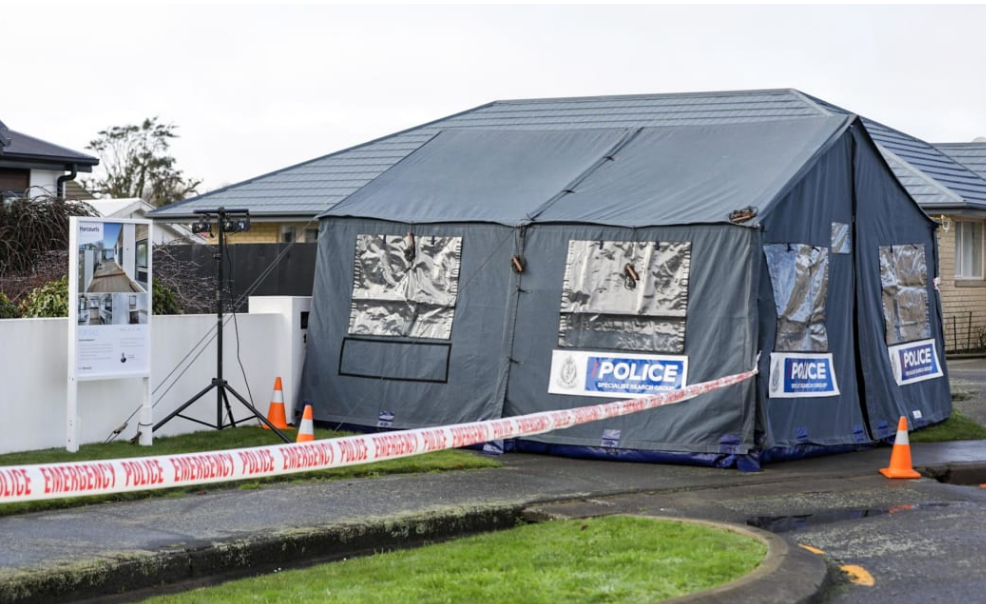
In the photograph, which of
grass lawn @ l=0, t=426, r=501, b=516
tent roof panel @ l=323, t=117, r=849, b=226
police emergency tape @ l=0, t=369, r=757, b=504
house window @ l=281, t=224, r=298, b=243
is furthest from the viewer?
house window @ l=281, t=224, r=298, b=243

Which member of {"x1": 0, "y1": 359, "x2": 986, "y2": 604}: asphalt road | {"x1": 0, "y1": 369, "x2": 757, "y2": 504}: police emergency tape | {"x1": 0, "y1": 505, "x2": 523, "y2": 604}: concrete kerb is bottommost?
{"x1": 0, "y1": 505, "x2": 523, "y2": 604}: concrete kerb

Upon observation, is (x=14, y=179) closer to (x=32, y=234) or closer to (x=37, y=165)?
(x=37, y=165)

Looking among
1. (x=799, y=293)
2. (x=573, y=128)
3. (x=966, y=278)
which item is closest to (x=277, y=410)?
(x=799, y=293)

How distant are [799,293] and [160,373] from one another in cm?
679

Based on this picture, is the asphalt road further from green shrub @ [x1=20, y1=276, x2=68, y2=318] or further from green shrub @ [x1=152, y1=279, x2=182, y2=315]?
green shrub @ [x1=152, y1=279, x2=182, y2=315]

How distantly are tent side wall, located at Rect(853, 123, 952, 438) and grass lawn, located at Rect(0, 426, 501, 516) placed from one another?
4.73 metres

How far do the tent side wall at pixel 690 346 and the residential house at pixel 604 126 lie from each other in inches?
562

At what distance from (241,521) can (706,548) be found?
135 inches

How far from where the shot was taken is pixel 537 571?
24.5 ft

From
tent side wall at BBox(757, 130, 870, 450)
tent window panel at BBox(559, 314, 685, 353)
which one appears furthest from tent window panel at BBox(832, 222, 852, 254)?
tent window panel at BBox(559, 314, 685, 353)

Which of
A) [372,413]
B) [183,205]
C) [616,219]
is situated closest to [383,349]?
[372,413]

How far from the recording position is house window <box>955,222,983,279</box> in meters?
29.4

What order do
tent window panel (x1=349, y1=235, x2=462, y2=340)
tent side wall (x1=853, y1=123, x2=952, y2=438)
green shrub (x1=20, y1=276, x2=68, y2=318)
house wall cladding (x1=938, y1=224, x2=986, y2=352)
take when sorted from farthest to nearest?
house wall cladding (x1=938, y1=224, x2=986, y2=352) → tent side wall (x1=853, y1=123, x2=952, y2=438) → tent window panel (x1=349, y1=235, x2=462, y2=340) → green shrub (x1=20, y1=276, x2=68, y2=318)

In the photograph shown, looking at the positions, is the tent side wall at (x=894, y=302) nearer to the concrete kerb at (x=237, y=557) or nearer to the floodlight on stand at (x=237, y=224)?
the concrete kerb at (x=237, y=557)
